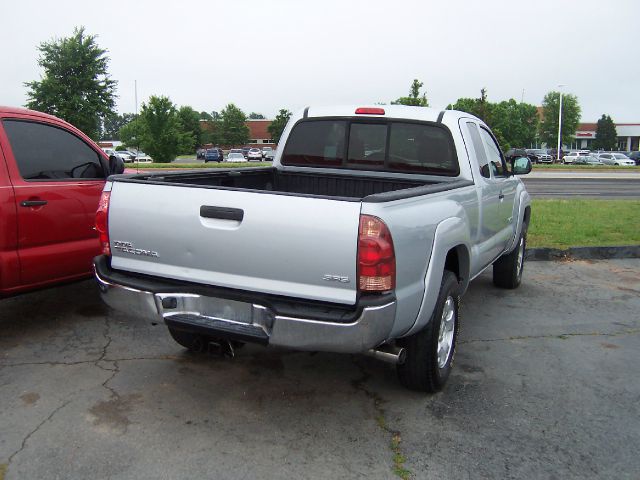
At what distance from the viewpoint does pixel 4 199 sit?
181 inches

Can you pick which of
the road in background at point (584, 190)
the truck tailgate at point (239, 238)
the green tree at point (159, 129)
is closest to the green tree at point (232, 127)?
the green tree at point (159, 129)

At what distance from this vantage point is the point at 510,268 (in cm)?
680

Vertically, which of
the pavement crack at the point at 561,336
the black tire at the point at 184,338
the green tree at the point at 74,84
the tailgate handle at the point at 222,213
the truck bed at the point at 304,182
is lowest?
the pavement crack at the point at 561,336

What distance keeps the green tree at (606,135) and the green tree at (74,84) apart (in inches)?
3193

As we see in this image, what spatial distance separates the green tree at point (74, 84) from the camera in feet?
120

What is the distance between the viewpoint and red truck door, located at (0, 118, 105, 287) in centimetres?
482

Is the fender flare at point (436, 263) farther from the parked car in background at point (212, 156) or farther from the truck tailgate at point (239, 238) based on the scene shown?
the parked car in background at point (212, 156)

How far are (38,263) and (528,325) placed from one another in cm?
438

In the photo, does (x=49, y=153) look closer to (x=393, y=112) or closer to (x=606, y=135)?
(x=393, y=112)

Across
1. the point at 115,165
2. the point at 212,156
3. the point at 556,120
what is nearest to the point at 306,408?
the point at 115,165

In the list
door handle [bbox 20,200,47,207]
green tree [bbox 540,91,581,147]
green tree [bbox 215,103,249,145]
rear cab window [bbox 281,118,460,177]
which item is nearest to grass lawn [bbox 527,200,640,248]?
rear cab window [bbox 281,118,460,177]

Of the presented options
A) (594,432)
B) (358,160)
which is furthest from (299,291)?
(358,160)

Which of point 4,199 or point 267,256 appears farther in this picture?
point 4,199

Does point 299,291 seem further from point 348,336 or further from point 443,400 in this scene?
point 443,400
